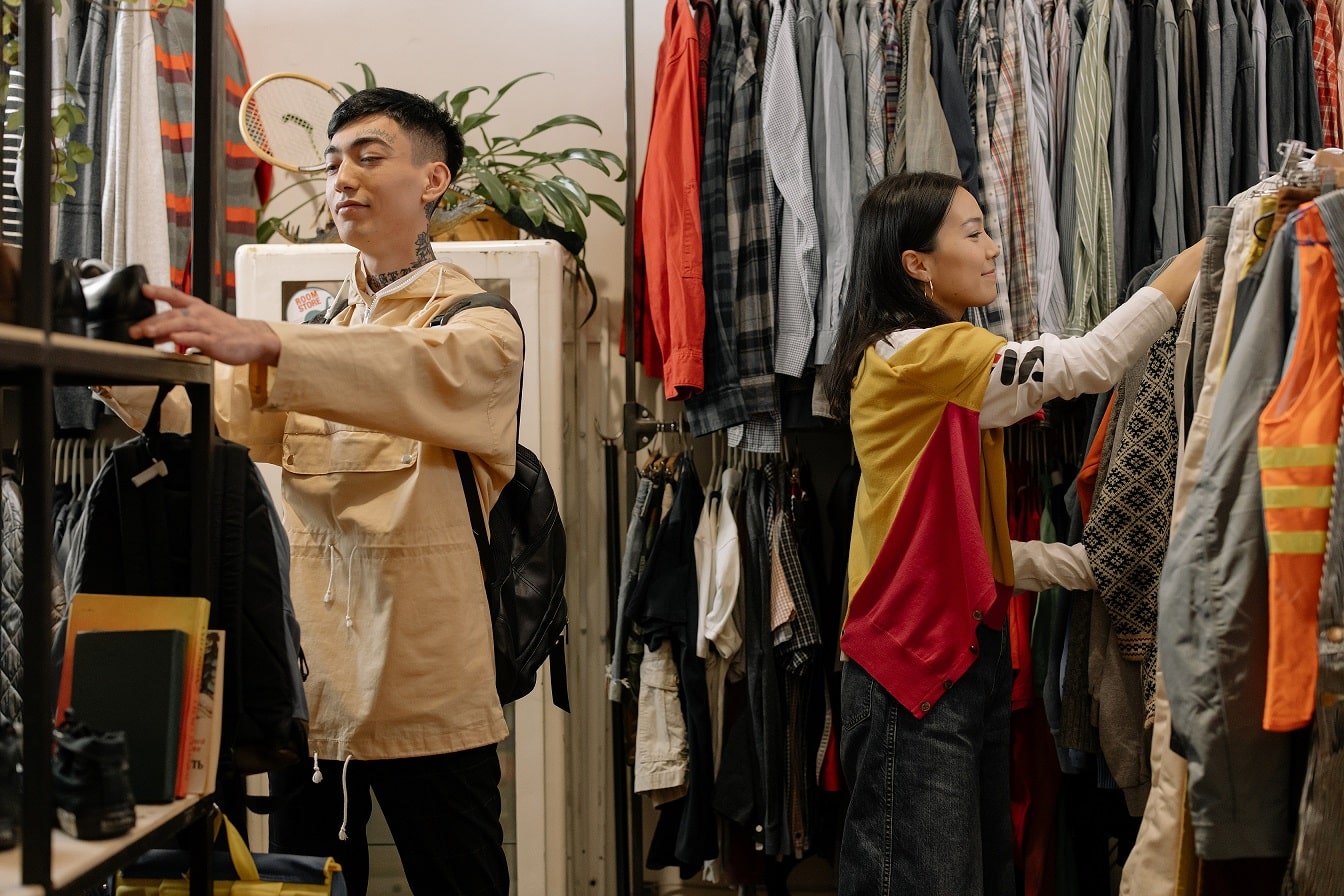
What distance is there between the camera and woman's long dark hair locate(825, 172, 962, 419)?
1933 mm

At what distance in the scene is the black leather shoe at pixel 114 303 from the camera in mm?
1064

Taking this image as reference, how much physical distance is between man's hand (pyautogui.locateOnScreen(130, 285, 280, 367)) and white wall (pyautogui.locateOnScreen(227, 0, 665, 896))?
69.1 inches

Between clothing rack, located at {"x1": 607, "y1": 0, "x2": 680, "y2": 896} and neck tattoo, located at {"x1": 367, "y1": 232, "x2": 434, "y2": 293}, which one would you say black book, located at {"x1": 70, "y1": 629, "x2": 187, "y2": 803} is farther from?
clothing rack, located at {"x1": 607, "y1": 0, "x2": 680, "y2": 896}

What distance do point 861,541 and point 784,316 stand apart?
2.43 ft

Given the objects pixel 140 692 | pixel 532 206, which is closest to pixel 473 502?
pixel 140 692

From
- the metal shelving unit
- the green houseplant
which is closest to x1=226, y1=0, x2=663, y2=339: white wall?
the green houseplant

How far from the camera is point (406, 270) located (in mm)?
1724

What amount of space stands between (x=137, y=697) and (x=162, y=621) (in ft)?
0.24

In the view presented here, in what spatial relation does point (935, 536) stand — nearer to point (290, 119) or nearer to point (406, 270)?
point (406, 270)

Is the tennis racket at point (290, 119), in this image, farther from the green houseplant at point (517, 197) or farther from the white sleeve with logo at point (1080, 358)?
the white sleeve with logo at point (1080, 358)

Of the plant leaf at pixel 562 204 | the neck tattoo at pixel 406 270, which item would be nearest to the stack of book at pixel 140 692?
the neck tattoo at pixel 406 270

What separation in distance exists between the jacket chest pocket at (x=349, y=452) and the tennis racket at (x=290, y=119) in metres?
1.19

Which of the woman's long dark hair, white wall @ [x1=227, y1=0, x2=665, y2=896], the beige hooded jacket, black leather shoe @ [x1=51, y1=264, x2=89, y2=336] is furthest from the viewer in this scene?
white wall @ [x1=227, y1=0, x2=665, y2=896]

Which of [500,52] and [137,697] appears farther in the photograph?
[500,52]
